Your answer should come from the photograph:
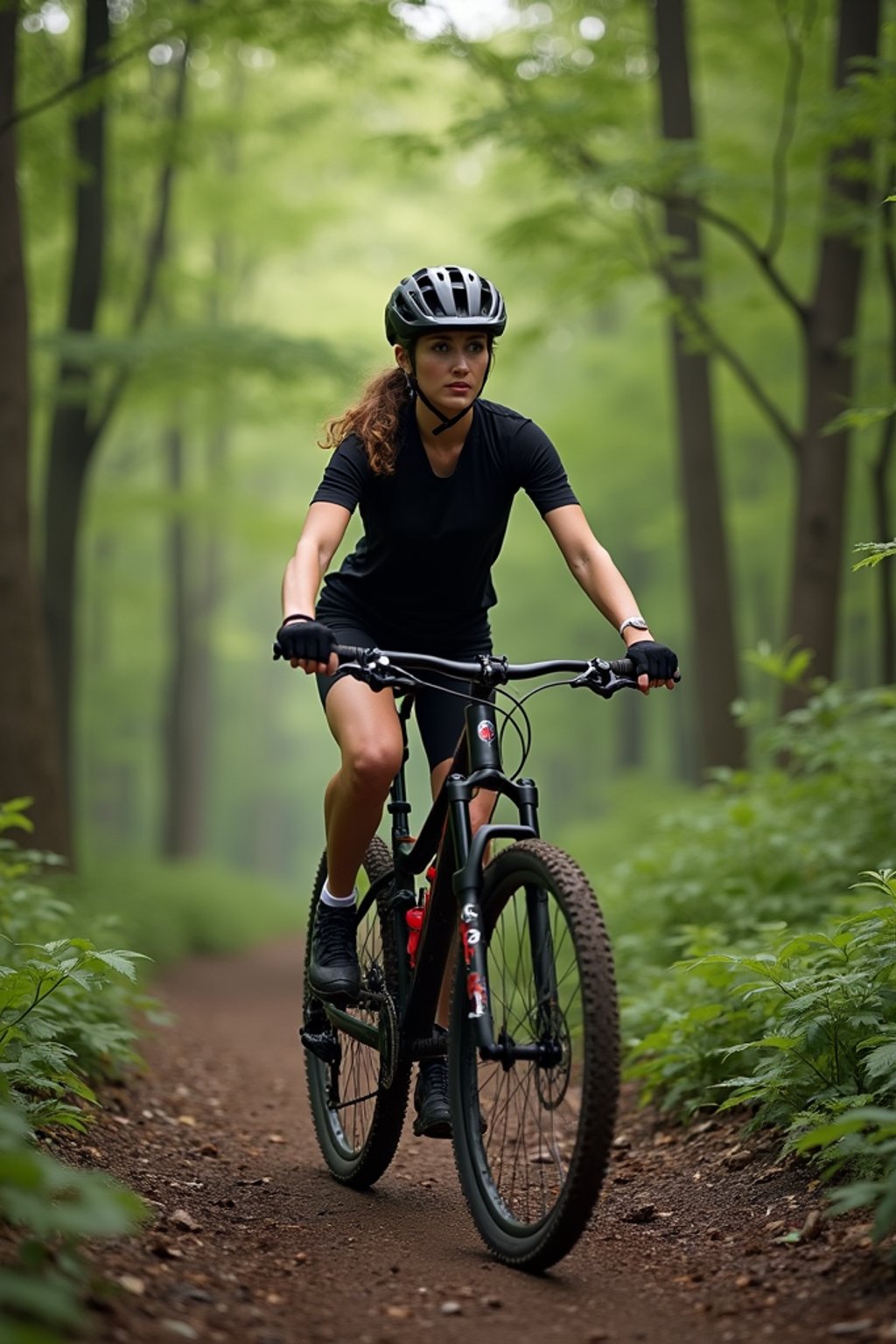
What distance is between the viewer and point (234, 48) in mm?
17234

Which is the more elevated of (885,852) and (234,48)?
(234,48)

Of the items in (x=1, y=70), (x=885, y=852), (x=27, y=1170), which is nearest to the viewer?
(x=27, y=1170)

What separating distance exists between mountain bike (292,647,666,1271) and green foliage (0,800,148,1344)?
870 millimetres

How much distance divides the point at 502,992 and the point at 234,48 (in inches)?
648

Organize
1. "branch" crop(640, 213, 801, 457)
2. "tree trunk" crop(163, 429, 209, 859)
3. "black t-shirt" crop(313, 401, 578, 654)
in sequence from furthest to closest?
"tree trunk" crop(163, 429, 209, 859)
"branch" crop(640, 213, 801, 457)
"black t-shirt" crop(313, 401, 578, 654)

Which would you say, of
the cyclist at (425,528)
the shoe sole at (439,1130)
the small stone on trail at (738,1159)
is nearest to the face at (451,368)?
the cyclist at (425,528)

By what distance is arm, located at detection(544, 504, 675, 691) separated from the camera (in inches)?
154

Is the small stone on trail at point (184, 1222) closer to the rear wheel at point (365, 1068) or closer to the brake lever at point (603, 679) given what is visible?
the rear wheel at point (365, 1068)

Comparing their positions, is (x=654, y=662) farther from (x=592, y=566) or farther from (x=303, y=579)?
(x=303, y=579)

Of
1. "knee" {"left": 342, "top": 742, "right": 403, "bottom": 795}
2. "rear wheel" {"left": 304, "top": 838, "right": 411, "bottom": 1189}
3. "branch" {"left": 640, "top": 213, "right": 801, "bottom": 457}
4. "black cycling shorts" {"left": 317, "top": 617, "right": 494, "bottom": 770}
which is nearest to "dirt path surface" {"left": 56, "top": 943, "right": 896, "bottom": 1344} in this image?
"rear wheel" {"left": 304, "top": 838, "right": 411, "bottom": 1189}

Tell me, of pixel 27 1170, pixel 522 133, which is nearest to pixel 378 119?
pixel 522 133

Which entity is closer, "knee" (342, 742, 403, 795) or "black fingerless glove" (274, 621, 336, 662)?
"black fingerless glove" (274, 621, 336, 662)

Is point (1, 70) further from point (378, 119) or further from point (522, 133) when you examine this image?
point (378, 119)

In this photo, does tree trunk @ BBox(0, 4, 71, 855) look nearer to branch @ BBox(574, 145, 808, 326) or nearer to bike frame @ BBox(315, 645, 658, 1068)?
branch @ BBox(574, 145, 808, 326)
